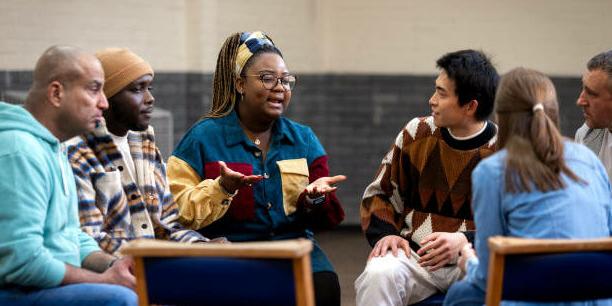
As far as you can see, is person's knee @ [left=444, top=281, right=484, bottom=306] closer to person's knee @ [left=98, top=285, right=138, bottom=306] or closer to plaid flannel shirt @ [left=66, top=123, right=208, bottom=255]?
person's knee @ [left=98, top=285, right=138, bottom=306]

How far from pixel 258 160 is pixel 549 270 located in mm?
1521

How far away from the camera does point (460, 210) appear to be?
3.74 m

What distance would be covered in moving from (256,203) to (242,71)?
517 mm

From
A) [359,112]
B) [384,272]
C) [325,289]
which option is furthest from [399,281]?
[359,112]

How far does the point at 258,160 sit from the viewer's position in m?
3.90

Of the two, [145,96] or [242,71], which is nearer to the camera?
[145,96]

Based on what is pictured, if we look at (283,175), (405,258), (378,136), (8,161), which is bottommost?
→ (378,136)

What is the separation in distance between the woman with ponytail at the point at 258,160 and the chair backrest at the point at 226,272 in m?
1.06

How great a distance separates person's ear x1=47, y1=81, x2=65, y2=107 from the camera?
118 inches

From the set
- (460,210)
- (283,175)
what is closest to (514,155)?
(460,210)

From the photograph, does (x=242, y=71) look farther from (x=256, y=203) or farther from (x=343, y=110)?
(x=343, y=110)

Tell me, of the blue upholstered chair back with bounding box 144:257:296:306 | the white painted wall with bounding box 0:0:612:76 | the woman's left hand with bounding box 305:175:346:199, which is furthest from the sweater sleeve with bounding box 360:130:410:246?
the white painted wall with bounding box 0:0:612:76

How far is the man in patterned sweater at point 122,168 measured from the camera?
333cm

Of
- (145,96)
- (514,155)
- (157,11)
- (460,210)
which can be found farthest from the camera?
(157,11)
